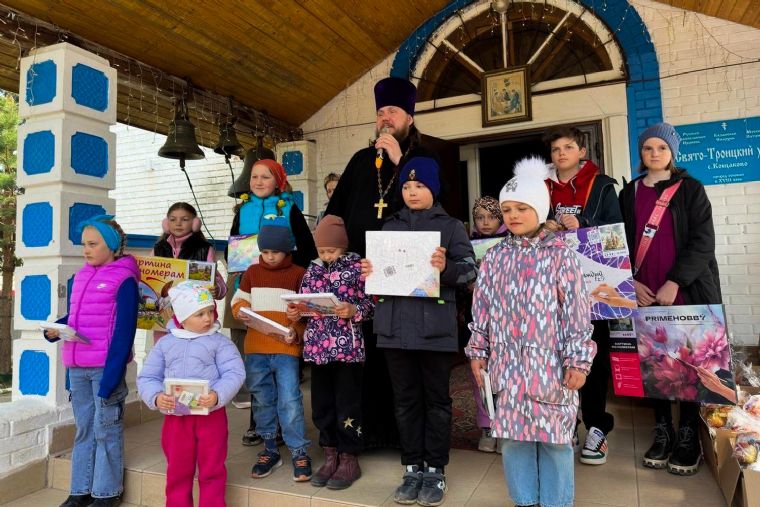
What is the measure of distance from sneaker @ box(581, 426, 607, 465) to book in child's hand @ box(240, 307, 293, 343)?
5.03 ft

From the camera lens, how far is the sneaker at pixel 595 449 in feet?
8.18

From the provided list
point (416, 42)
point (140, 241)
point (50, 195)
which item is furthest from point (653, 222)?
point (416, 42)

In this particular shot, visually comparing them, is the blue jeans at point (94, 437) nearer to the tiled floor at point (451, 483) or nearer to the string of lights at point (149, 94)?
the tiled floor at point (451, 483)

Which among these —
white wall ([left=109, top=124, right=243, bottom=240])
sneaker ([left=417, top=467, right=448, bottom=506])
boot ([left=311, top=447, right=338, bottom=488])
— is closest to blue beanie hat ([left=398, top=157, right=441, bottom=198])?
sneaker ([left=417, top=467, right=448, bottom=506])

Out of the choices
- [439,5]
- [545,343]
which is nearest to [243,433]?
[545,343]

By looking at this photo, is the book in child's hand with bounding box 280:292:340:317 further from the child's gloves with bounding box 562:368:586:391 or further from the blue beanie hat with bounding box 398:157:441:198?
the child's gloves with bounding box 562:368:586:391

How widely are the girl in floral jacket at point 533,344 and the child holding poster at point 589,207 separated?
24.0 inches

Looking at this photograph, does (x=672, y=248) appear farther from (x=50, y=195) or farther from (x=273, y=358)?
(x=50, y=195)

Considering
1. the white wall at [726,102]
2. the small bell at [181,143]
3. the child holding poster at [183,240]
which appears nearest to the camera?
the child holding poster at [183,240]

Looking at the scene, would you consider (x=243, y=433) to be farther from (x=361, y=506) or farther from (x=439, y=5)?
(x=439, y=5)

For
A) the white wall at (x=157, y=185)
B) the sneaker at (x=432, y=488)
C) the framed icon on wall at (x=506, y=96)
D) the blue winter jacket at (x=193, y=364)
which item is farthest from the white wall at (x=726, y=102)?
the white wall at (x=157, y=185)

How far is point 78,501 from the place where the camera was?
2482mm

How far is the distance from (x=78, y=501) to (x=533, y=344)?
2.27 metres

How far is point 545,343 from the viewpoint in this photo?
5.85 feet
